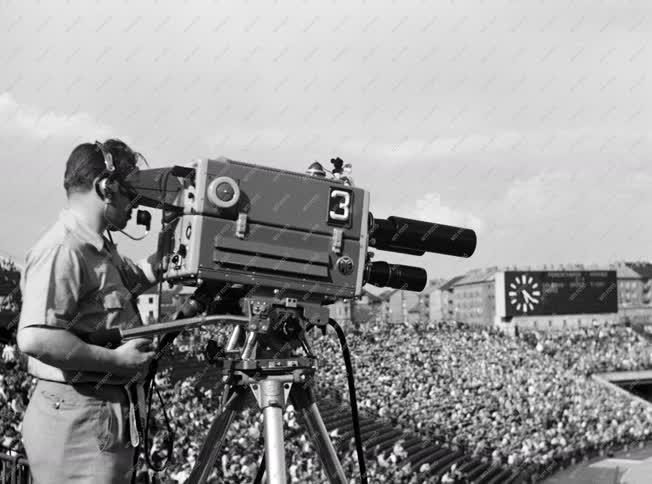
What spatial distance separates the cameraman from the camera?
5.75 feet

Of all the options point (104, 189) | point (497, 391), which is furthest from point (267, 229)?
point (497, 391)

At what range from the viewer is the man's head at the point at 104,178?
1896 millimetres

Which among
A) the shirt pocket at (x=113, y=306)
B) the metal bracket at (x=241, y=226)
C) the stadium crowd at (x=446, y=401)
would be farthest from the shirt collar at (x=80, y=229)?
the stadium crowd at (x=446, y=401)

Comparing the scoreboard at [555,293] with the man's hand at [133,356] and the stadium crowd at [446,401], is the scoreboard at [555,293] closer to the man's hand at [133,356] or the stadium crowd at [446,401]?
the stadium crowd at [446,401]

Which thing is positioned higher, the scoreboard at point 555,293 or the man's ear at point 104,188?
the scoreboard at point 555,293

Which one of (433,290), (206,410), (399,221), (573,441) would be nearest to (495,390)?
(573,441)

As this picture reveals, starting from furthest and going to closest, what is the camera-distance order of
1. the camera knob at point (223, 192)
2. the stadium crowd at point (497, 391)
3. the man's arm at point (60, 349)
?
1. the stadium crowd at point (497, 391)
2. the camera knob at point (223, 192)
3. the man's arm at point (60, 349)

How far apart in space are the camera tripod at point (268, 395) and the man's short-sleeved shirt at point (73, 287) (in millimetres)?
301

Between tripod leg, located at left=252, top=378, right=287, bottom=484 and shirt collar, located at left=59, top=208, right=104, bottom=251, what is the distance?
0.56 metres

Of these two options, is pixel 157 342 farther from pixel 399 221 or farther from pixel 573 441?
pixel 573 441

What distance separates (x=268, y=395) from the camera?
1957mm

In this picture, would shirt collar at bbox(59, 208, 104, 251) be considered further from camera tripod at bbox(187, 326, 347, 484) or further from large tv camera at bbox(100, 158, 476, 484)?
camera tripod at bbox(187, 326, 347, 484)

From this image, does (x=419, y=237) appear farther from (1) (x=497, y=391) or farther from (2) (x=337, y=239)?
(1) (x=497, y=391)

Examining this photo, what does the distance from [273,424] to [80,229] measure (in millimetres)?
706
